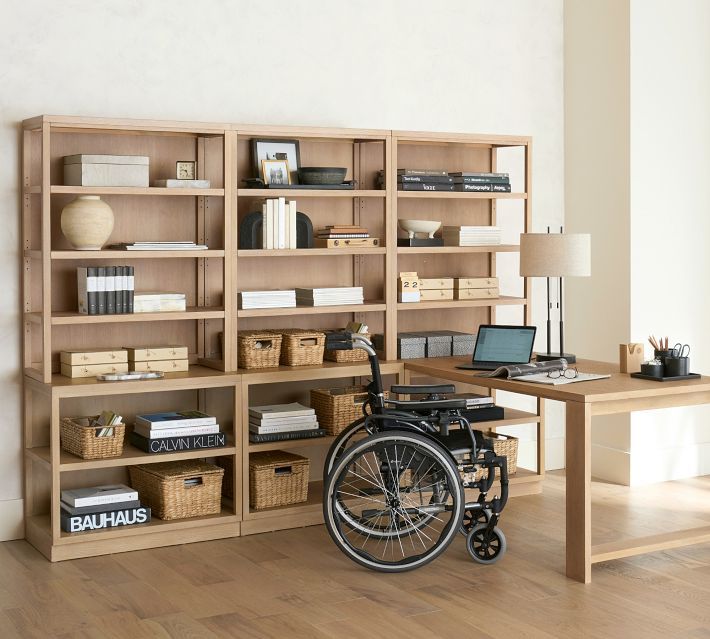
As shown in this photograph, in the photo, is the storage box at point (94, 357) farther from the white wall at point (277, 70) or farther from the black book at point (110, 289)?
the white wall at point (277, 70)

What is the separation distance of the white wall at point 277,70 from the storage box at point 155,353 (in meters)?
0.57

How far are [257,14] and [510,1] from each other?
5.52 ft

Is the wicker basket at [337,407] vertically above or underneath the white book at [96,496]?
above

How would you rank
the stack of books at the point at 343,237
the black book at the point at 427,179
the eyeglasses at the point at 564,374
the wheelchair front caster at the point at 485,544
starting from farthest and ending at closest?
the black book at the point at 427,179 → the stack of books at the point at 343,237 → the eyeglasses at the point at 564,374 → the wheelchair front caster at the point at 485,544

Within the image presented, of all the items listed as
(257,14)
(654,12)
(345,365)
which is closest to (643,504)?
(345,365)

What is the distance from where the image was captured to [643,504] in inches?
230

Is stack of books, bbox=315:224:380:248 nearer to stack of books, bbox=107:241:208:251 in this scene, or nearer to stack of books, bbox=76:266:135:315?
stack of books, bbox=107:241:208:251

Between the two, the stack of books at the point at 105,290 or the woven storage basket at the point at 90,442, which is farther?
the stack of books at the point at 105,290

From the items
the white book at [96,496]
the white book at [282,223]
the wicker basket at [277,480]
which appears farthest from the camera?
the white book at [282,223]

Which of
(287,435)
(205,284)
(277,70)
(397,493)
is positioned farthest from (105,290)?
(397,493)

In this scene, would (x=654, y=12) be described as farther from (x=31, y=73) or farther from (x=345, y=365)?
(x=31, y=73)

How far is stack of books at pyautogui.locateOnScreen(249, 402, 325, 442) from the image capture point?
17.4ft

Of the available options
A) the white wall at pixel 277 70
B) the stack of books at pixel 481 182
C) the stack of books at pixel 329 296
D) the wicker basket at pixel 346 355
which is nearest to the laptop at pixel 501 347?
the wicker basket at pixel 346 355

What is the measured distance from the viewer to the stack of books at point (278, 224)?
5.34 m
